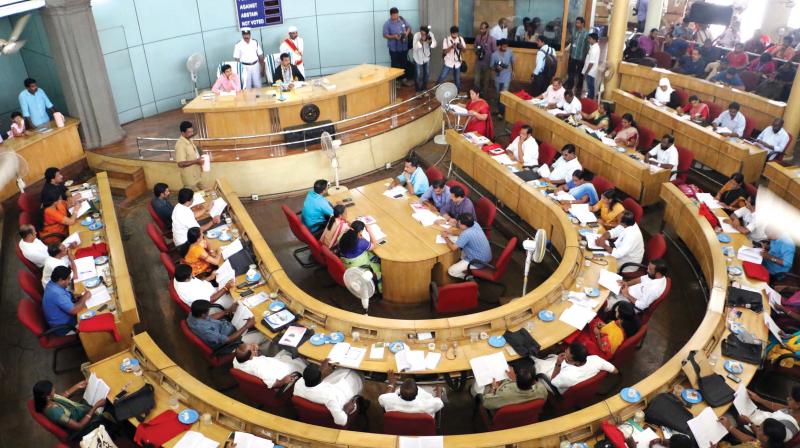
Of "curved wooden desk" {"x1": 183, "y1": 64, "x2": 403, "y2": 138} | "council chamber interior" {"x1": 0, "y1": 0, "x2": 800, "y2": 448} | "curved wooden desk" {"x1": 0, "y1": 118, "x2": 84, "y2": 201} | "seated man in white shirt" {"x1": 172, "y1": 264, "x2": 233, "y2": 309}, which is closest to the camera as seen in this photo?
"council chamber interior" {"x1": 0, "y1": 0, "x2": 800, "y2": 448}

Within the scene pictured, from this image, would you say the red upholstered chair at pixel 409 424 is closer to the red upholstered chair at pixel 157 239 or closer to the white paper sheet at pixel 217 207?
the red upholstered chair at pixel 157 239

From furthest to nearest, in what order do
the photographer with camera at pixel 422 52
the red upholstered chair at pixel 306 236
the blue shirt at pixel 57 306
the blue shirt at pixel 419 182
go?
the photographer with camera at pixel 422 52
the blue shirt at pixel 419 182
the red upholstered chair at pixel 306 236
the blue shirt at pixel 57 306

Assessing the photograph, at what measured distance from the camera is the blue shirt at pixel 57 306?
694 cm

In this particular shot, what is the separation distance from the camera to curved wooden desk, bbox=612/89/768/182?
1036 centimetres

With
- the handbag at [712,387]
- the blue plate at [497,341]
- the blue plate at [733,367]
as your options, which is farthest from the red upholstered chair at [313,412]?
the blue plate at [733,367]

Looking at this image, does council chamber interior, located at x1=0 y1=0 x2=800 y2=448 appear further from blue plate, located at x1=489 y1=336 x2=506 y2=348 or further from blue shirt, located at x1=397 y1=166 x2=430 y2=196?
blue shirt, located at x1=397 y1=166 x2=430 y2=196

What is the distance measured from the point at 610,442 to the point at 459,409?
A: 1.91 meters

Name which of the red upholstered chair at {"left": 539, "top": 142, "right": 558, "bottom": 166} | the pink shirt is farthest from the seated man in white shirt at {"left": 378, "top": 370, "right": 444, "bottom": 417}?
the pink shirt

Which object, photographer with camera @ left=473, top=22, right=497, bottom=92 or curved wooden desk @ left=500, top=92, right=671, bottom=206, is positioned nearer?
curved wooden desk @ left=500, top=92, right=671, bottom=206

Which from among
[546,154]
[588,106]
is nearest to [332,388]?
[546,154]

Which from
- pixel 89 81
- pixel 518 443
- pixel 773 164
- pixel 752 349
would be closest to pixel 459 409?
pixel 518 443

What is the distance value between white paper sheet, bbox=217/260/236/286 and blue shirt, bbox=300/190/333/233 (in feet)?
5.32

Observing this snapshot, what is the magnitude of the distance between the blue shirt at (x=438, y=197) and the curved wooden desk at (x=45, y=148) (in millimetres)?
6969

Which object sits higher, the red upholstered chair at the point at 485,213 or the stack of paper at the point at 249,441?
the red upholstered chair at the point at 485,213
